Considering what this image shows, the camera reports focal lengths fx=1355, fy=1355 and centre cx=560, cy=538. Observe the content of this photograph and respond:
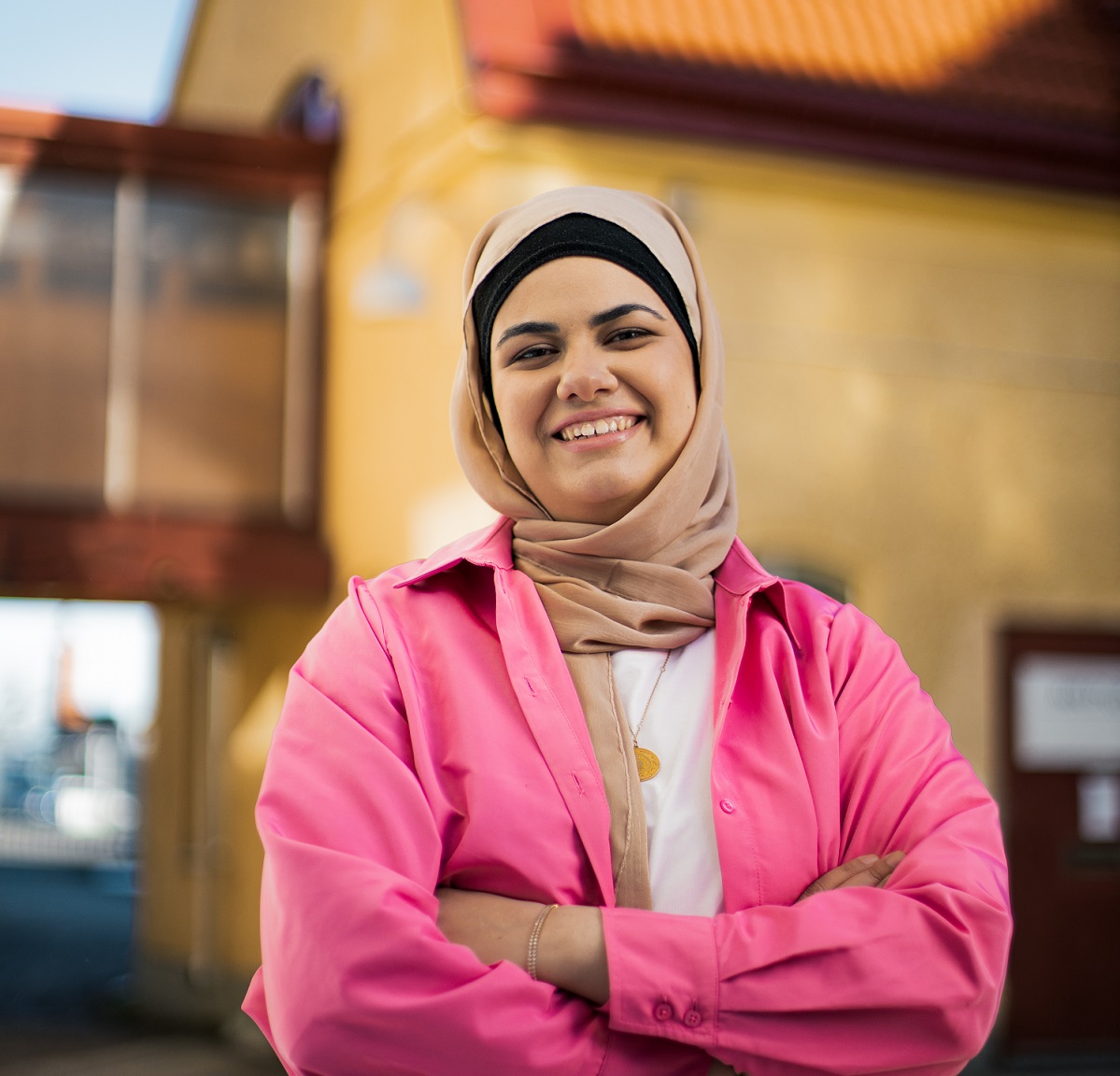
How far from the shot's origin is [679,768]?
1.70 meters

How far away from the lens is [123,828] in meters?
25.0

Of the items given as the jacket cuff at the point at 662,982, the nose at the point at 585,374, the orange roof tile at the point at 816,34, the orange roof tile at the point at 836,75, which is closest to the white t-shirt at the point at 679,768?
the jacket cuff at the point at 662,982

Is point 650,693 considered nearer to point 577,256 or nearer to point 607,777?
point 607,777

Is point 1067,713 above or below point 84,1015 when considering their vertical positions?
above

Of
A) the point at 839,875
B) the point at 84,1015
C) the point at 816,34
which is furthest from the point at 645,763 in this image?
the point at 84,1015

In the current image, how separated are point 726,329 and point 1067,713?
2912mm

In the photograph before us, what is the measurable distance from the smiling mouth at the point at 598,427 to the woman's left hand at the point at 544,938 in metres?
0.59

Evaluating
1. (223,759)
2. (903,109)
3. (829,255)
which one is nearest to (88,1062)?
(223,759)

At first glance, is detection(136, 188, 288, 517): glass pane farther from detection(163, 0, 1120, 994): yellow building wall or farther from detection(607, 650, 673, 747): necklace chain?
detection(607, 650, 673, 747): necklace chain

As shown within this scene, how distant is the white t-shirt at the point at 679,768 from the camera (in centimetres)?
164

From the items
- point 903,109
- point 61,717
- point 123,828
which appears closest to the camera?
point 903,109

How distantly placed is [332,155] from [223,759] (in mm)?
4041

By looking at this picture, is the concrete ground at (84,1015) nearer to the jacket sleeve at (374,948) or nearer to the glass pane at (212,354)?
the glass pane at (212,354)

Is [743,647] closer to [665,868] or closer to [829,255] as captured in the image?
[665,868]
